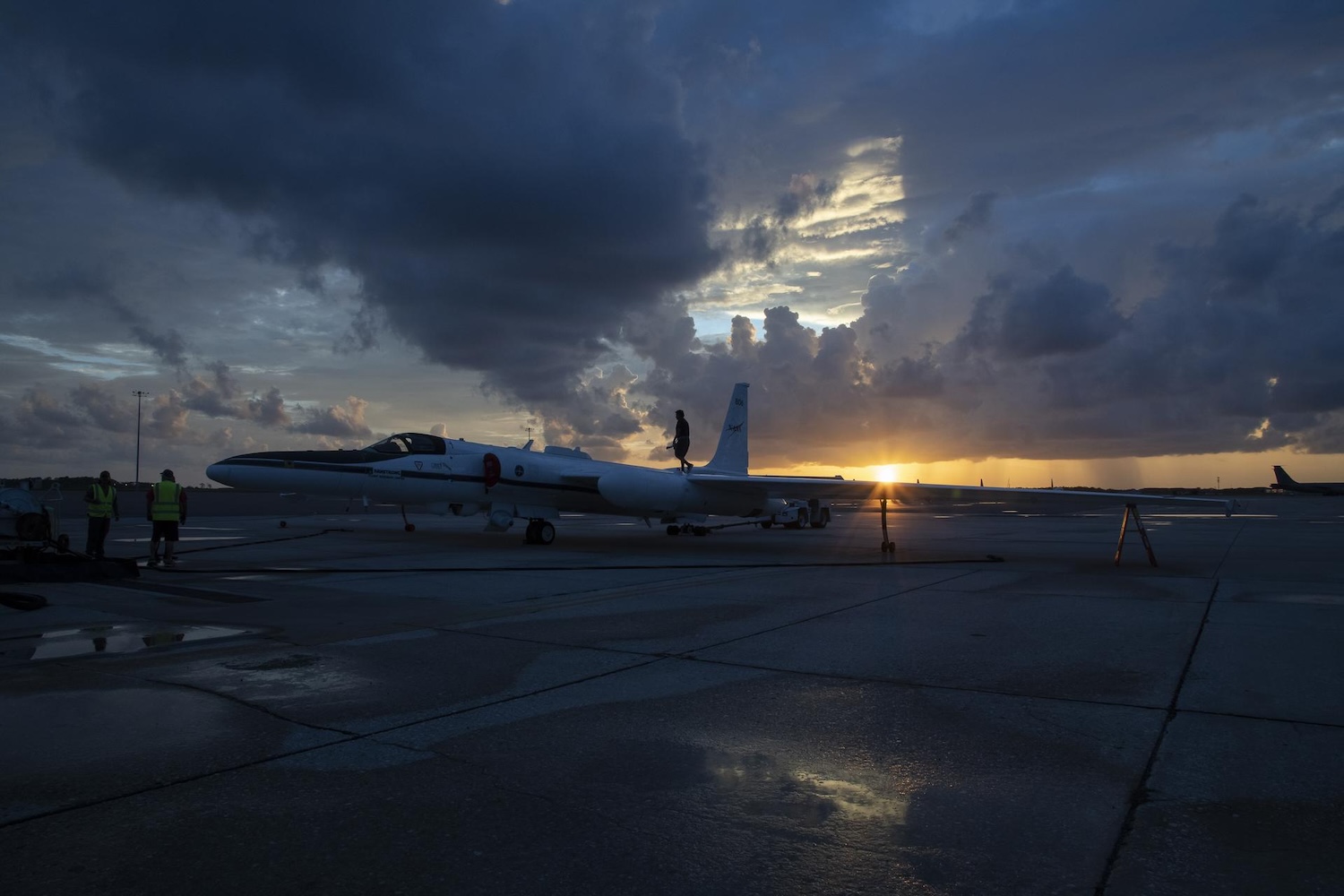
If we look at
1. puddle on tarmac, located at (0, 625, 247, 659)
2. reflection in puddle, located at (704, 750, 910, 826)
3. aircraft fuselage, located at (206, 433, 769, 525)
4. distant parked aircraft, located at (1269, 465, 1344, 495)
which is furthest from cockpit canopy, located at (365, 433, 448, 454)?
distant parked aircraft, located at (1269, 465, 1344, 495)

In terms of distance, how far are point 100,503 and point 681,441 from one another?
12570 millimetres

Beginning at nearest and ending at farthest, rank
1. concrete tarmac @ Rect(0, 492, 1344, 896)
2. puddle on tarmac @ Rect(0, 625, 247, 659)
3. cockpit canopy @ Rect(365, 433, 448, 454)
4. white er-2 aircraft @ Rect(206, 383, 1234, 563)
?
concrete tarmac @ Rect(0, 492, 1344, 896), puddle on tarmac @ Rect(0, 625, 247, 659), white er-2 aircraft @ Rect(206, 383, 1234, 563), cockpit canopy @ Rect(365, 433, 448, 454)

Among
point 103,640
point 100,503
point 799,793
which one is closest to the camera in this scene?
point 799,793

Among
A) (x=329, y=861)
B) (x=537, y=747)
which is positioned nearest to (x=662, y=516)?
(x=537, y=747)

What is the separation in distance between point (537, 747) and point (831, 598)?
18.8 feet

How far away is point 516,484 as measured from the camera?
18.8m

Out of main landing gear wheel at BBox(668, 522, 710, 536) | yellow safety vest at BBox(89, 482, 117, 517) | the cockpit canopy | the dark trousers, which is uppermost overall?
the cockpit canopy

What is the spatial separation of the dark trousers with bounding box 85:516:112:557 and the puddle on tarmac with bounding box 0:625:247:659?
24.7 feet

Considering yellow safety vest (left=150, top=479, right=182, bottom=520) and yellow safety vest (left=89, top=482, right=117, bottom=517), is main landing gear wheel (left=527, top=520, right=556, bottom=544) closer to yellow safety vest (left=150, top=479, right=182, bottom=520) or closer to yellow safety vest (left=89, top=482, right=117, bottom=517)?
yellow safety vest (left=150, top=479, right=182, bottom=520)

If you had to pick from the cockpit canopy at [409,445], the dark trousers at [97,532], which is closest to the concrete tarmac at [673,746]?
the dark trousers at [97,532]

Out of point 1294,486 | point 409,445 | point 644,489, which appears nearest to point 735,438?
point 644,489

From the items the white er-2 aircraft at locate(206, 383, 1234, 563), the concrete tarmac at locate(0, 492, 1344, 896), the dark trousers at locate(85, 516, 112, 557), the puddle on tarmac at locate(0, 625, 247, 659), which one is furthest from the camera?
the white er-2 aircraft at locate(206, 383, 1234, 563)

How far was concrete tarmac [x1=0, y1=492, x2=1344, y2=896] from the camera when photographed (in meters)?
2.70

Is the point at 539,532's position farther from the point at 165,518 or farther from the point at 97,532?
the point at 97,532
